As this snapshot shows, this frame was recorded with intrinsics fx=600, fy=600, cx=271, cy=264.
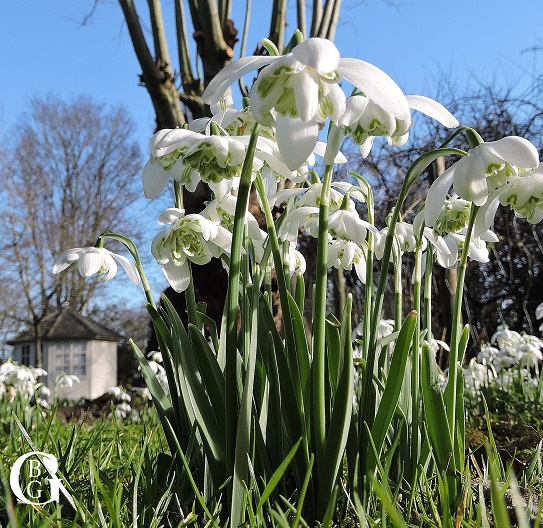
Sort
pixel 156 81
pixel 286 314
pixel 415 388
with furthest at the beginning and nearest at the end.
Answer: pixel 156 81
pixel 415 388
pixel 286 314

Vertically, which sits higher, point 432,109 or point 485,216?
point 432,109

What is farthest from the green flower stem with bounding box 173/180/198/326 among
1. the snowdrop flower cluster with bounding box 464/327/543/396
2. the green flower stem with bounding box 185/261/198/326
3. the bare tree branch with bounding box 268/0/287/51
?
the bare tree branch with bounding box 268/0/287/51

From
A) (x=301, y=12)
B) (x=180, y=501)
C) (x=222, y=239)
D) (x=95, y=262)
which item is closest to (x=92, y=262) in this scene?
(x=95, y=262)

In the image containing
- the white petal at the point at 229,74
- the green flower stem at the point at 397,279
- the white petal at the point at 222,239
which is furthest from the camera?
the green flower stem at the point at 397,279

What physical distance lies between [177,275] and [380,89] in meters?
0.64

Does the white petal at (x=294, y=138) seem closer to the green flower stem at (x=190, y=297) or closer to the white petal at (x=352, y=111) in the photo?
the white petal at (x=352, y=111)

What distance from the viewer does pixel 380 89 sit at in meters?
0.95

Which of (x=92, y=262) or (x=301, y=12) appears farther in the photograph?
(x=301, y=12)

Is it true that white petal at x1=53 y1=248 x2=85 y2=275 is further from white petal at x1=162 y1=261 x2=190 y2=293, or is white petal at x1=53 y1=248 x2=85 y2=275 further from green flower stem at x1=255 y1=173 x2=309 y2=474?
green flower stem at x1=255 y1=173 x2=309 y2=474

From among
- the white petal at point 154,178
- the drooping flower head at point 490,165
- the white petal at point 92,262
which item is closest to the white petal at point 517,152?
the drooping flower head at point 490,165

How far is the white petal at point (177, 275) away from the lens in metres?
1.35

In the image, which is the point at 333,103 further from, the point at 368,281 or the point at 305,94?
the point at 368,281

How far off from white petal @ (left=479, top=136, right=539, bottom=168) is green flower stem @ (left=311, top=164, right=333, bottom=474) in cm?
31

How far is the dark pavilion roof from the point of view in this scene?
1731 centimetres
